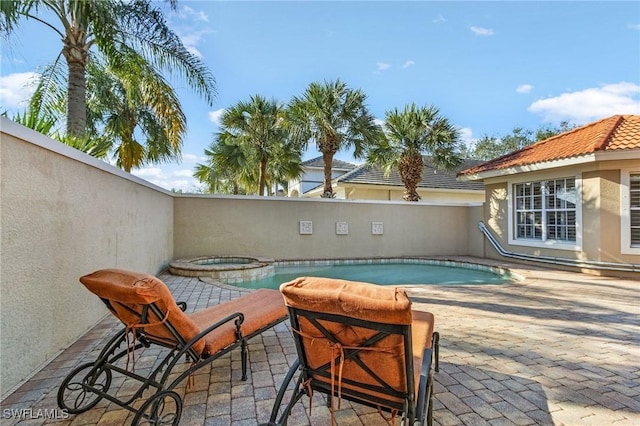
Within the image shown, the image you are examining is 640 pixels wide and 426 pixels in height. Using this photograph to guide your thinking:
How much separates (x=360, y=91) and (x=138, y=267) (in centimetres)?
1120

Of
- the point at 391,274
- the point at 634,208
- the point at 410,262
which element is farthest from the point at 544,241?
the point at 391,274

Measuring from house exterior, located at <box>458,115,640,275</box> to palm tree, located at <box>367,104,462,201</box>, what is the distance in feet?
7.40

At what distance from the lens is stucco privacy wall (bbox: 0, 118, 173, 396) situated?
2949 millimetres

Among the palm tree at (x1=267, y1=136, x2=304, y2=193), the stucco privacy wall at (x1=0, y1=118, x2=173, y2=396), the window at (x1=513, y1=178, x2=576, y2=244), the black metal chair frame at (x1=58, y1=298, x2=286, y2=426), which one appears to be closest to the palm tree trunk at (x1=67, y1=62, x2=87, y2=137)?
the stucco privacy wall at (x1=0, y1=118, x2=173, y2=396)

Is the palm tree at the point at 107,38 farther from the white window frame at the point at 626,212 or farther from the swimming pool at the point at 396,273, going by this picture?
the white window frame at the point at 626,212

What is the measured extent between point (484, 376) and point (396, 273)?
8345 mm

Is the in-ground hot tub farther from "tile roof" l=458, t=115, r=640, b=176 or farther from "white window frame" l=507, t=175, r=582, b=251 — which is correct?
"tile roof" l=458, t=115, r=640, b=176

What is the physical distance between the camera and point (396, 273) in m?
11.5

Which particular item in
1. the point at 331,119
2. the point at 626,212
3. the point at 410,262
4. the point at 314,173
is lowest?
the point at 410,262

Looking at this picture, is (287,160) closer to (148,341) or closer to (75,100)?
(75,100)

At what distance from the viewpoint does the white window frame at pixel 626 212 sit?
9000 mm

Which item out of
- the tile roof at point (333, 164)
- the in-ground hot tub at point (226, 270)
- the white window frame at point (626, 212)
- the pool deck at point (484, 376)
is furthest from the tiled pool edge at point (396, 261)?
the tile roof at point (333, 164)

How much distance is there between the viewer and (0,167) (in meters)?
2.85

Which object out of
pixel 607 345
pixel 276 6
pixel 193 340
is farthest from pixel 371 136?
pixel 193 340
